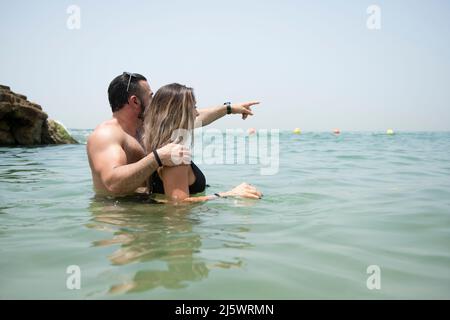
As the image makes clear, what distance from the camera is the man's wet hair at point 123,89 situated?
189 inches

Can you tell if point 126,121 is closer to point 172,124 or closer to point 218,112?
point 172,124

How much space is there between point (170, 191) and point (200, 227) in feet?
1.92

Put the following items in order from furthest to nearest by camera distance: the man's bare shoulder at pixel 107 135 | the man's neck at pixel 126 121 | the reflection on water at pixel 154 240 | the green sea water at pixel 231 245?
the man's neck at pixel 126 121, the man's bare shoulder at pixel 107 135, the reflection on water at pixel 154 240, the green sea water at pixel 231 245

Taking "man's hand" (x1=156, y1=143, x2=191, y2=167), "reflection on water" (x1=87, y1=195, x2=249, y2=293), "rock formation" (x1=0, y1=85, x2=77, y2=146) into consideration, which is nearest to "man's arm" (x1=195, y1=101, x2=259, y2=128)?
"reflection on water" (x1=87, y1=195, x2=249, y2=293)

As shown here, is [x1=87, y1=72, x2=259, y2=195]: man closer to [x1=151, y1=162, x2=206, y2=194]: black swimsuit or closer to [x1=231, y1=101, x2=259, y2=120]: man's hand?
[x1=151, y1=162, x2=206, y2=194]: black swimsuit

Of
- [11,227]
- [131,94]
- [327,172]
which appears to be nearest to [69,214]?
[11,227]

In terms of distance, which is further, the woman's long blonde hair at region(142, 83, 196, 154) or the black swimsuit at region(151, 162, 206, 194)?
the black swimsuit at region(151, 162, 206, 194)

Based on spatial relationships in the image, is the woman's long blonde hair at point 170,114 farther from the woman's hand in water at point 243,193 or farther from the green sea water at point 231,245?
the woman's hand in water at point 243,193

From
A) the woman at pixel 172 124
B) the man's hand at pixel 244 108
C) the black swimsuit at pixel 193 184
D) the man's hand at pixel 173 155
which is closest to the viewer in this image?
the man's hand at pixel 173 155

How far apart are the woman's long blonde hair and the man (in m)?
0.22

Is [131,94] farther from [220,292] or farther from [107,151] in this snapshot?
[220,292]

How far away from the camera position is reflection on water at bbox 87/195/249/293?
2484 mm

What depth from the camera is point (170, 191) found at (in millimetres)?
4070

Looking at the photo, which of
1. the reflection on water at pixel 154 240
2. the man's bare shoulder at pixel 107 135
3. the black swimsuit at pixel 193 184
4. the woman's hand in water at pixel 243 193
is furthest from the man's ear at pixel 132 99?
the woman's hand in water at pixel 243 193
